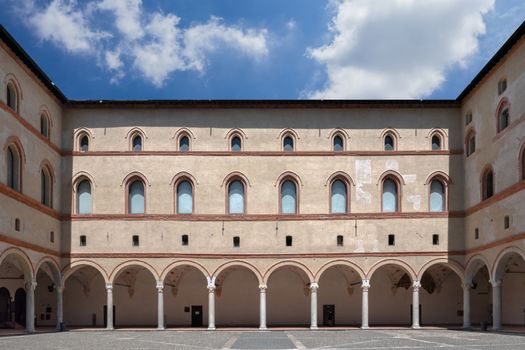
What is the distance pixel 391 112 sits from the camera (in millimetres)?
37562

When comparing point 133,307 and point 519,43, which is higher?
point 519,43

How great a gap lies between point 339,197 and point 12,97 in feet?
60.9

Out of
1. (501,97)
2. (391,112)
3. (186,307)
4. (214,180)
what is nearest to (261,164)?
(214,180)

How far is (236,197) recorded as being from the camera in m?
36.9

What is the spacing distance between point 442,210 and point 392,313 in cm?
820

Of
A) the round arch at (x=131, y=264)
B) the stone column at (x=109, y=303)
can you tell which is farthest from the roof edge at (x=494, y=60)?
the stone column at (x=109, y=303)

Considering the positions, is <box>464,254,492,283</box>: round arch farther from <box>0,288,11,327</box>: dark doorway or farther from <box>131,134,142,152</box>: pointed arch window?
<box>0,288,11,327</box>: dark doorway

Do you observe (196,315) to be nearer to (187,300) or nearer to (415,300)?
(187,300)

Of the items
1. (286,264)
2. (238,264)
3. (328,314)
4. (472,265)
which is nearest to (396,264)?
(472,265)

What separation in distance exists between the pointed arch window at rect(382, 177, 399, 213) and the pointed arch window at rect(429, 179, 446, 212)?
2.00 meters

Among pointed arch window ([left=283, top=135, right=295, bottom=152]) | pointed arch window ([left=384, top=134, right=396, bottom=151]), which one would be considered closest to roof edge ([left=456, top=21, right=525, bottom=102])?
pointed arch window ([left=384, top=134, right=396, bottom=151])

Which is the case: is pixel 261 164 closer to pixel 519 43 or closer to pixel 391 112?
pixel 391 112

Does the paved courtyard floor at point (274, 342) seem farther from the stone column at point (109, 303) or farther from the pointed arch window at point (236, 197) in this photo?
the pointed arch window at point (236, 197)

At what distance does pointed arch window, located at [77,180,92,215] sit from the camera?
1439 inches
